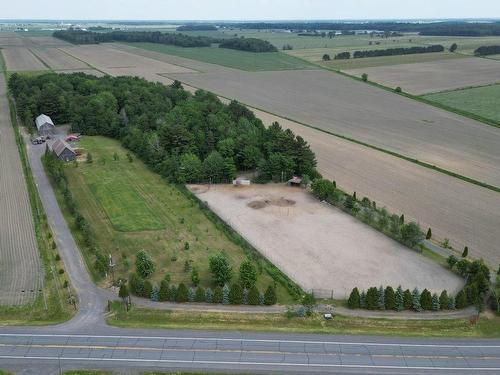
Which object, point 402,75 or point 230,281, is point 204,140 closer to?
point 230,281

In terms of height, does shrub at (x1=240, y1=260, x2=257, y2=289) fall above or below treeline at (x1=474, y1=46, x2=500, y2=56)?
below

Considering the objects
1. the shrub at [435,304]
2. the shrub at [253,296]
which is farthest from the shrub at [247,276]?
the shrub at [435,304]

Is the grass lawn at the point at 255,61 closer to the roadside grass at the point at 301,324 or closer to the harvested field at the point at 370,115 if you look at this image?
the harvested field at the point at 370,115

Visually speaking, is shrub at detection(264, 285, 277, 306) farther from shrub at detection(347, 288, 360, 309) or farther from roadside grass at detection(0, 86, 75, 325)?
roadside grass at detection(0, 86, 75, 325)

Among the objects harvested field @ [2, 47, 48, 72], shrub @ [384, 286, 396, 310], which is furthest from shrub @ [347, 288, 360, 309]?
harvested field @ [2, 47, 48, 72]

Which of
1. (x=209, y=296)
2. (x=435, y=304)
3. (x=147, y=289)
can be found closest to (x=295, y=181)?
(x=209, y=296)

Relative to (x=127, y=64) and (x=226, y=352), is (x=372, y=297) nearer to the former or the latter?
(x=226, y=352)
